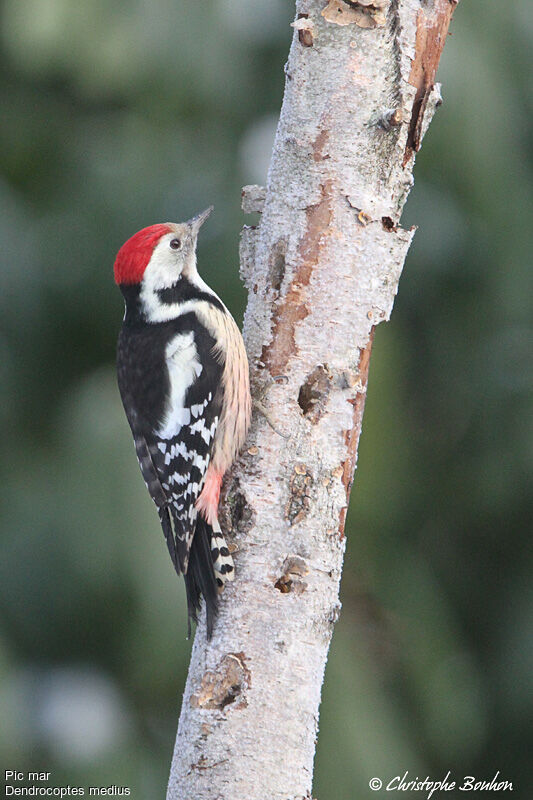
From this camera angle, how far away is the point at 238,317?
6.28 metres

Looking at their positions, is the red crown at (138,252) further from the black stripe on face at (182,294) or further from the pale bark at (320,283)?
the pale bark at (320,283)

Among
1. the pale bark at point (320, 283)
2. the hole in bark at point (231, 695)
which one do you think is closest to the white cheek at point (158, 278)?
the pale bark at point (320, 283)

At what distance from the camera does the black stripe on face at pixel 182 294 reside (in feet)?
11.1

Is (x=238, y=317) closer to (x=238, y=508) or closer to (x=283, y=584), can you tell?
(x=238, y=508)

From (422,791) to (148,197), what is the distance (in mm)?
4534

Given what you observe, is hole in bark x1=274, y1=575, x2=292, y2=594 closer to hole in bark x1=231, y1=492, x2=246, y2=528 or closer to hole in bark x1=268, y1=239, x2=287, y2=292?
hole in bark x1=231, y1=492, x2=246, y2=528

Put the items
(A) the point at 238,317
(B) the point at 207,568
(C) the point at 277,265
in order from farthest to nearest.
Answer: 1. (A) the point at 238,317
2. (C) the point at 277,265
3. (B) the point at 207,568

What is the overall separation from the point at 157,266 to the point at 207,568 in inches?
46.1

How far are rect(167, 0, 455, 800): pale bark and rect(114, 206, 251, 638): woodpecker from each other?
5.9 inches

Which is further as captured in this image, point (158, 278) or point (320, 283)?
point (158, 278)

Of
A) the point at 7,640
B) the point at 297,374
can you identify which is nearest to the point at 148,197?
the point at 7,640

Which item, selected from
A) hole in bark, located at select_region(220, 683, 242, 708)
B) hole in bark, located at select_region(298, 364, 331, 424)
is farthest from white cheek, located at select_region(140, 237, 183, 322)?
hole in bark, located at select_region(220, 683, 242, 708)

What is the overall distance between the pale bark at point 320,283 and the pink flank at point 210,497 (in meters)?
0.13

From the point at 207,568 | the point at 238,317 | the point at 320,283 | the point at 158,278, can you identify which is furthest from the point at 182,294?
the point at 238,317
